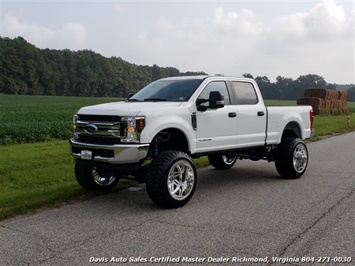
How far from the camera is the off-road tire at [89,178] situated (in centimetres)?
703

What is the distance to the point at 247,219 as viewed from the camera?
5.46 meters

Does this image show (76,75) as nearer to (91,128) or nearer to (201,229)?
(91,128)

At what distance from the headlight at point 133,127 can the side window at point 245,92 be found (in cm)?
248

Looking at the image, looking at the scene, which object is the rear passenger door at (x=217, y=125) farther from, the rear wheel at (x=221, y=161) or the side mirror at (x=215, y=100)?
the rear wheel at (x=221, y=161)

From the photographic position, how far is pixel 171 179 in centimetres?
610

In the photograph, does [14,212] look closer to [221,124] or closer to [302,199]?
[221,124]

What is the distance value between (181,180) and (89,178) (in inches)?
69.9

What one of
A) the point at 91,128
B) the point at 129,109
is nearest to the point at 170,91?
the point at 129,109

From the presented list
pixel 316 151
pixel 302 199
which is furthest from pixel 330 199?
pixel 316 151

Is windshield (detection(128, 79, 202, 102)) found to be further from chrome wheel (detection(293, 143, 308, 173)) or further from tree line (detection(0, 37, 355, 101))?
tree line (detection(0, 37, 355, 101))

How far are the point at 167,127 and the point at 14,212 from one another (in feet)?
8.31

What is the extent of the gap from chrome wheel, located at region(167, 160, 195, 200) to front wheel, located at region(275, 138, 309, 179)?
2.71 meters

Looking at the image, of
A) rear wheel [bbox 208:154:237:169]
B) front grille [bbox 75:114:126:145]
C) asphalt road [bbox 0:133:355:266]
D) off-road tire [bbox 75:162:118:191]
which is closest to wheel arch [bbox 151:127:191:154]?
front grille [bbox 75:114:126:145]

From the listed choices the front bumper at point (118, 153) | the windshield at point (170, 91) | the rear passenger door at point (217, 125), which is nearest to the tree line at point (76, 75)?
the windshield at point (170, 91)
